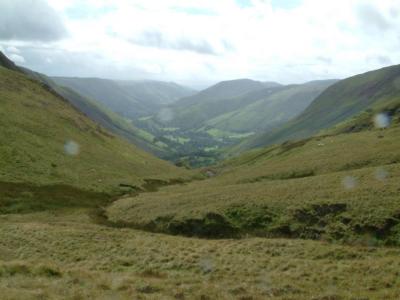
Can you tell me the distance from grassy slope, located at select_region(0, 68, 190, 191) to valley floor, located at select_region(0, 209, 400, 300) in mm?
28499

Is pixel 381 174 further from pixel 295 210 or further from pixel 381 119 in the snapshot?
pixel 381 119

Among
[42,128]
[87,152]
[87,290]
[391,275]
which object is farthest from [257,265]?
[42,128]

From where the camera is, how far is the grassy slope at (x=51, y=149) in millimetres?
66062

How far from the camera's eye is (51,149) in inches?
3100

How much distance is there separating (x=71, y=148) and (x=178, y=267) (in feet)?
212

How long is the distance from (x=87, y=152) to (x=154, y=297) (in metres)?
73.6

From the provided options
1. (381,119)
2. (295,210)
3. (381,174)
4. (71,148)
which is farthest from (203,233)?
(381,119)

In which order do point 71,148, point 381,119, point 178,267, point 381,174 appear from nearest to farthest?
point 178,267 → point 381,174 → point 71,148 → point 381,119

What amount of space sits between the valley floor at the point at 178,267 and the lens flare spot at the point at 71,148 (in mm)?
44378

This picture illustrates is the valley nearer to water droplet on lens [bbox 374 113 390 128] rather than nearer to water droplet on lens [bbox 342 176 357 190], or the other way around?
water droplet on lens [bbox 342 176 357 190]

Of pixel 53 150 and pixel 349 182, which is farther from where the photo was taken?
pixel 53 150

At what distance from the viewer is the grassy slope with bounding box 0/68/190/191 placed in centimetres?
6606

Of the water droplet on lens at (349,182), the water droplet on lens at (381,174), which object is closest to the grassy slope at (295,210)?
the water droplet on lens at (381,174)

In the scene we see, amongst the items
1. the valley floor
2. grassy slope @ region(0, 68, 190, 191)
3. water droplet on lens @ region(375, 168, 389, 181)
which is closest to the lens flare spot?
grassy slope @ region(0, 68, 190, 191)
